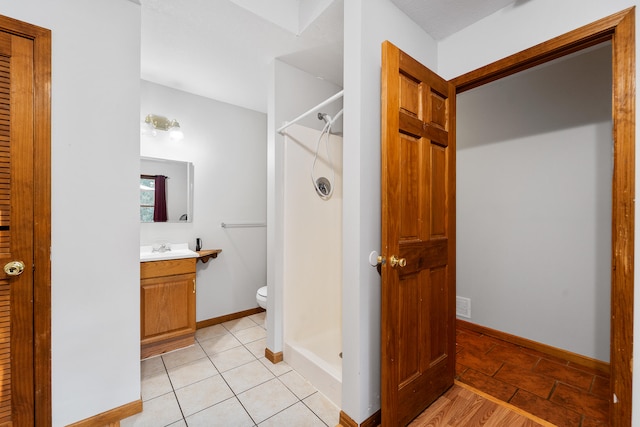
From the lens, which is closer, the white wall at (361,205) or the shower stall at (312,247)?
the white wall at (361,205)

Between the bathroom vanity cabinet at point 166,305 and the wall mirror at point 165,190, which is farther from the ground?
the wall mirror at point 165,190

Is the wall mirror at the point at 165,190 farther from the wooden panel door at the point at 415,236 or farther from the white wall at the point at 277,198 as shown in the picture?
the wooden panel door at the point at 415,236

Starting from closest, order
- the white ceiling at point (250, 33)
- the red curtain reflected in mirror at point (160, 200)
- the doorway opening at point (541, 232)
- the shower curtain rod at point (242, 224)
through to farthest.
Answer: the white ceiling at point (250, 33) < the doorway opening at point (541, 232) < the red curtain reflected in mirror at point (160, 200) < the shower curtain rod at point (242, 224)

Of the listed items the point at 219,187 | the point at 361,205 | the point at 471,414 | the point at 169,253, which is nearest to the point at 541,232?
the point at 471,414

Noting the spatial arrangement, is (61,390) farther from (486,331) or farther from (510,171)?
(510,171)

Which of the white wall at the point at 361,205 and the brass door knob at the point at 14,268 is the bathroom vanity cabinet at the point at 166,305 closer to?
the brass door knob at the point at 14,268

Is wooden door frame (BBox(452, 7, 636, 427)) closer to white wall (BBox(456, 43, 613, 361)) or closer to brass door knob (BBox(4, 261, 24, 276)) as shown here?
white wall (BBox(456, 43, 613, 361))

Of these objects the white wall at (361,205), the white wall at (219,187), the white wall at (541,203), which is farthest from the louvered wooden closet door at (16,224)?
the white wall at (541,203)

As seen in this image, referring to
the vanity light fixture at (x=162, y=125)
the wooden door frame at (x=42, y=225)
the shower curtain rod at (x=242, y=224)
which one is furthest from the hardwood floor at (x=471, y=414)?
the vanity light fixture at (x=162, y=125)

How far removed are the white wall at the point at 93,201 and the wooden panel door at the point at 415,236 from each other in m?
1.41

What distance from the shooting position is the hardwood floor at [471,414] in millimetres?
1533

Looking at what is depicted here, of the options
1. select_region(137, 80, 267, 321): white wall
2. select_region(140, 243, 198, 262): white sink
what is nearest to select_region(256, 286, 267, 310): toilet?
select_region(137, 80, 267, 321): white wall

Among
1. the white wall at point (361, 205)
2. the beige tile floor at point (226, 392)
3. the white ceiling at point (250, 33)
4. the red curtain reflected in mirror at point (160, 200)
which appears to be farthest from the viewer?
the red curtain reflected in mirror at point (160, 200)

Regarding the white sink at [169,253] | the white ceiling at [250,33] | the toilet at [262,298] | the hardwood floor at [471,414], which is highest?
the white ceiling at [250,33]
